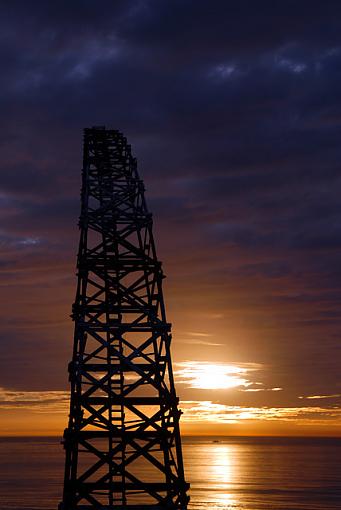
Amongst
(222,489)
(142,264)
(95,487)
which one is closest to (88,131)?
(142,264)

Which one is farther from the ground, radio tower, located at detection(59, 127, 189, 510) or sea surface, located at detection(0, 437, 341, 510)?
radio tower, located at detection(59, 127, 189, 510)

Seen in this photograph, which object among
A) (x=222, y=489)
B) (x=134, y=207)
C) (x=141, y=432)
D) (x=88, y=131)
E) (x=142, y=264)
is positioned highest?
(x=88, y=131)

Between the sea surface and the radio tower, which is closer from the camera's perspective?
the radio tower

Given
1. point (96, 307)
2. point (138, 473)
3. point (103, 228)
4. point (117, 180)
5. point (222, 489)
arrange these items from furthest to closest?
point (138, 473)
point (222, 489)
point (117, 180)
point (103, 228)
point (96, 307)

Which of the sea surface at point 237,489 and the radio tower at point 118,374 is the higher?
the radio tower at point 118,374

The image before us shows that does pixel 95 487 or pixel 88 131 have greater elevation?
pixel 88 131

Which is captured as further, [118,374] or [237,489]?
[237,489]

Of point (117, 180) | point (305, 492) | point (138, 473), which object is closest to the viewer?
point (117, 180)

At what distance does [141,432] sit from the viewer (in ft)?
65.8

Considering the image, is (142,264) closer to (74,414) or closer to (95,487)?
(74,414)

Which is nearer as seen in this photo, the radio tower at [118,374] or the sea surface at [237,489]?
the radio tower at [118,374]

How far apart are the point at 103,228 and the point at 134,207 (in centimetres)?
129

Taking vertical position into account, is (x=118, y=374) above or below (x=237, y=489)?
above

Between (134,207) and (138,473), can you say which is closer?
(134,207)
